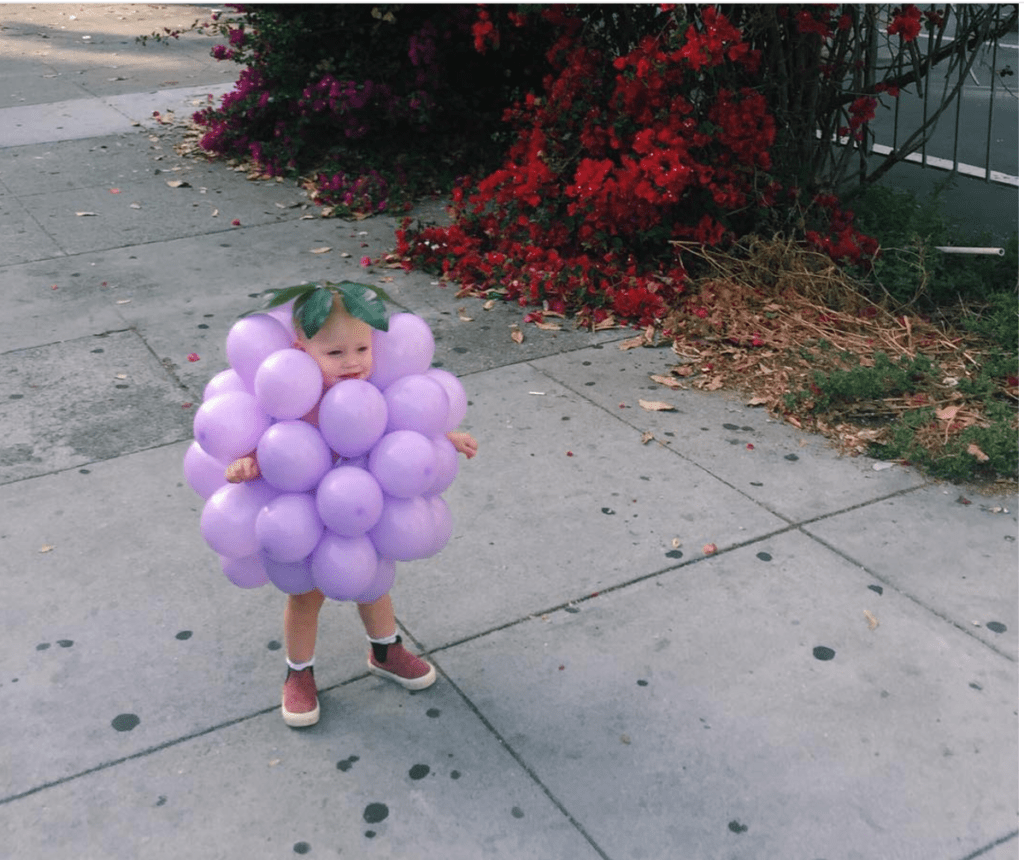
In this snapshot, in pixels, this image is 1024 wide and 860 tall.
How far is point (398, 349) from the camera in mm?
2857

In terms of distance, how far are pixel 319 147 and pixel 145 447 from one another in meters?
4.33

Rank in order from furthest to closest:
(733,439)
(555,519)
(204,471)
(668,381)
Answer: (668,381), (733,439), (555,519), (204,471)

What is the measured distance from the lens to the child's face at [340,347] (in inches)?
109

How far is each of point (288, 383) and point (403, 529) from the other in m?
0.46

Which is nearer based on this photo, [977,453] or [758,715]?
[758,715]

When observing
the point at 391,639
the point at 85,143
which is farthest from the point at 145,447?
the point at 85,143

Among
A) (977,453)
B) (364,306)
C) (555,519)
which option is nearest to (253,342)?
(364,306)

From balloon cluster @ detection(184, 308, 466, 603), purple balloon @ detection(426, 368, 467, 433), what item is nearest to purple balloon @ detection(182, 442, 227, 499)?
balloon cluster @ detection(184, 308, 466, 603)

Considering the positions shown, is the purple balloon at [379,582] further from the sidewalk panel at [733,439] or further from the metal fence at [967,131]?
the metal fence at [967,131]

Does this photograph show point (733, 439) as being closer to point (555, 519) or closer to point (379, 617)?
point (555, 519)

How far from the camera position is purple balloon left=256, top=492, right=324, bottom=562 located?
9.02 feet

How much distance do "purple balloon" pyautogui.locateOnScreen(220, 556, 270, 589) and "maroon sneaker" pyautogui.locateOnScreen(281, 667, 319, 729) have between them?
0.31 meters

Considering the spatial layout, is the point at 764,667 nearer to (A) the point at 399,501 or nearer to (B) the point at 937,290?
(A) the point at 399,501

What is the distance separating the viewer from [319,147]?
331 inches
